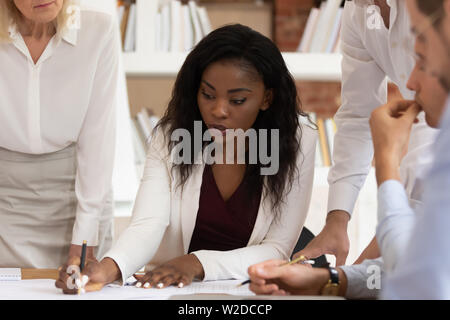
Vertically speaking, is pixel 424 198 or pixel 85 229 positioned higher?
pixel 424 198

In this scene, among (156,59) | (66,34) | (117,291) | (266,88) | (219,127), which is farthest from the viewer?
(156,59)

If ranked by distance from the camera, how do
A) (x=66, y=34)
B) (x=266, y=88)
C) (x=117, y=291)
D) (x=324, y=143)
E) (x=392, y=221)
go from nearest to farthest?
1. (x=392, y=221)
2. (x=117, y=291)
3. (x=266, y=88)
4. (x=66, y=34)
5. (x=324, y=143)

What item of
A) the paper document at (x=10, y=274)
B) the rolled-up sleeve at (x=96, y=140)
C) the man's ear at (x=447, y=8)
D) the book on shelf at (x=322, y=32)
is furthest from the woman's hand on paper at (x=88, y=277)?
the book on shelf at (x=322, y=32)

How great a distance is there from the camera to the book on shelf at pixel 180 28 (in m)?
3.09

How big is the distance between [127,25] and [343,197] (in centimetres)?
179

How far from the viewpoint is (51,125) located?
Result: 1.88 metres

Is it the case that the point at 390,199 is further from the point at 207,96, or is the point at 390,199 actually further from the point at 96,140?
the point at 96,140

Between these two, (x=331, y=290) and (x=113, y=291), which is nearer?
(x=331, y=290)

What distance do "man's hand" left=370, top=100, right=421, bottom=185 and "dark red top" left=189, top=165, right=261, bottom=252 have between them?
0.70 meters

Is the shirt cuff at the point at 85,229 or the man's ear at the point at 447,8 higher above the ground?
the man's ear at the point at 447,8

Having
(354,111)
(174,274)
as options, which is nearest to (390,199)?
(174,274)

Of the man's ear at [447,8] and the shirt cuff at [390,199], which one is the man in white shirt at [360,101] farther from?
the man's ear at [447,8]

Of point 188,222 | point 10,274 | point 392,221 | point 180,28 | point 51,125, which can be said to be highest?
point 180,28

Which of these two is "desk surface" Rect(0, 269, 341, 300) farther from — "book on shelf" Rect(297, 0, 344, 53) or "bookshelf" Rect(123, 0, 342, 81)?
"book on shelf" Rect(297, 0, 344, 53)
